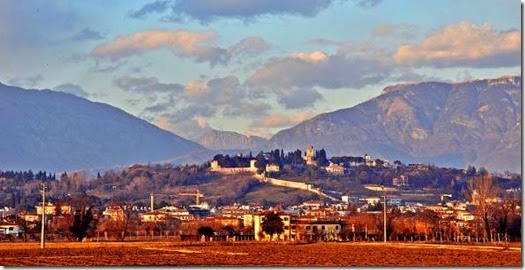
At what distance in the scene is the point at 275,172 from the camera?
177875 millimetres

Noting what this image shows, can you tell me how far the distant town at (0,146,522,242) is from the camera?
79938mm

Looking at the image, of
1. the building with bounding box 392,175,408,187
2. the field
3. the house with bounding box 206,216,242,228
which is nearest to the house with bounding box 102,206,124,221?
the house with bounding box 206,216,242,228

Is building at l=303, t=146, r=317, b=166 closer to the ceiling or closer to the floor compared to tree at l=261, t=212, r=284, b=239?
closer to the ceiling

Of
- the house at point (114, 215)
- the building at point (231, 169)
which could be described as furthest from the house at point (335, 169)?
the house at point (114, 215)

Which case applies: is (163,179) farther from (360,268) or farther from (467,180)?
(360,268)

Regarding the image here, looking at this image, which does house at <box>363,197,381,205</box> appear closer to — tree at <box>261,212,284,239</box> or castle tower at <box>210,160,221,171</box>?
castle tower at <box>210,160,221,171</box>

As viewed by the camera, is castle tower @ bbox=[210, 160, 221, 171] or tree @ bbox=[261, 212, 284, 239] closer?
tree @ bbox=[261, 212, 284, 239]

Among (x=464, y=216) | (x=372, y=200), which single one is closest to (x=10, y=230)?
A: (x=464, y=216)

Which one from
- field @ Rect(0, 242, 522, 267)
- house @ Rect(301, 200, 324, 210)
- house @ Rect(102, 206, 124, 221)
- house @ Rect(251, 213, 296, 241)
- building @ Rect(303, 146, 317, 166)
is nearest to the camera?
field @ Rect(0, 242, 522, 267)

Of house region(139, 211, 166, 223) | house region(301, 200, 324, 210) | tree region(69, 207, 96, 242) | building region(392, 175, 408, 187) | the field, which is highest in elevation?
building region(392, 175, 408, 187)

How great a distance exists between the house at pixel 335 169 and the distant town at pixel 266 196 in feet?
0.51

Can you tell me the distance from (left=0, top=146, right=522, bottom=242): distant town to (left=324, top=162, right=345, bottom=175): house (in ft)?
0.51

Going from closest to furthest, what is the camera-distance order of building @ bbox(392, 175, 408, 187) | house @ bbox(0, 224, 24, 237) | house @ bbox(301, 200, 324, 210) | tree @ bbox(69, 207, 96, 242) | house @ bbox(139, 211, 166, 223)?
tree @ bbox(69, 207, 96, 242) → house @ bbox(0, 224, 24, 237) → house @ bbox(139, 211, 166, 223) → house @ bbox(301, 200, 324, 210) → building @ bbox(392, 175, 408, 187)

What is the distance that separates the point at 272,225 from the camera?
73.2 m
